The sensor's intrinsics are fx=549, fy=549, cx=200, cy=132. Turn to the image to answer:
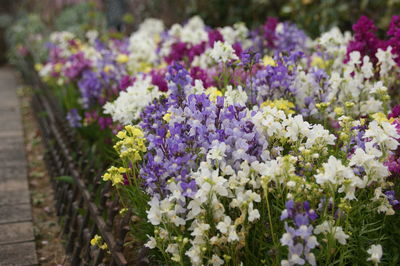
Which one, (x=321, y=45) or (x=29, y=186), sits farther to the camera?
(x=29, y=186)

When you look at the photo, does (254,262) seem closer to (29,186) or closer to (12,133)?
(29,186)

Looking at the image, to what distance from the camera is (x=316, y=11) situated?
6605 millimetres

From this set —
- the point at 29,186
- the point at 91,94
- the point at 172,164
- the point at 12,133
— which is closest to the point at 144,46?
the point at 91,94

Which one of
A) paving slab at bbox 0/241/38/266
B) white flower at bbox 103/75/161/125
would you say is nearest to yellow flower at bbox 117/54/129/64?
white flower at bbox 103/75/161/125

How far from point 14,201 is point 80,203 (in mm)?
851

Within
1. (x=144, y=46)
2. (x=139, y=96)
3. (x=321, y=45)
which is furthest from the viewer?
(x=144, y=46)

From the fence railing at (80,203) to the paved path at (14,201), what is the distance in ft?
0.77

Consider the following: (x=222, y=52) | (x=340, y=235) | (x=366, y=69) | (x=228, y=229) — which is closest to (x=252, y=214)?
(x=228, y=229)

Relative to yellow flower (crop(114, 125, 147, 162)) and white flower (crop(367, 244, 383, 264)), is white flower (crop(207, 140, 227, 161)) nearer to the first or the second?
yellow flower (crop(114, 125, 147, 162))

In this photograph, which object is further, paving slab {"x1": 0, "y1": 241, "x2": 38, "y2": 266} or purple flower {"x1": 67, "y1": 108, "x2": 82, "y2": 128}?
purple flower {"x1": 67, "y1": 108, "x2": 82, "y2": 128}

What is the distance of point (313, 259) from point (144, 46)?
3.40 m

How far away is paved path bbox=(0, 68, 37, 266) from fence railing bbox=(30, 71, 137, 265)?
0.77ft

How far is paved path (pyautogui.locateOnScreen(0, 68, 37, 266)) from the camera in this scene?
333 centimetres

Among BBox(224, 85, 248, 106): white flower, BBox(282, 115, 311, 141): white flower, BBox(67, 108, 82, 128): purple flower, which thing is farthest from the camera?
BBox(67, 108, 82, 128): purple flower
